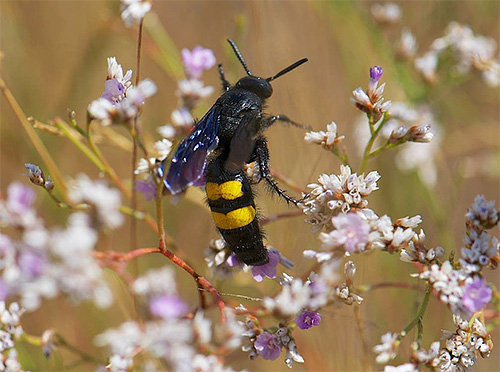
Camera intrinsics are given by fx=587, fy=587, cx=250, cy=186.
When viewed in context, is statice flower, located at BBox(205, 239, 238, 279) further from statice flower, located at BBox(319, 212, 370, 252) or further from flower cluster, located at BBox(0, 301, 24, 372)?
flower cluster, located at BBox(0, 301, 24, 372)

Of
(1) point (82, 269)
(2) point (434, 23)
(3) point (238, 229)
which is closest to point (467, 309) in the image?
(3) point (238, 229)

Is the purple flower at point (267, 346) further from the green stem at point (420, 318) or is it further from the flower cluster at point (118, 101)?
the flower cluster at point (118, 101)

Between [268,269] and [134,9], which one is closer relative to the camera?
[268,269]

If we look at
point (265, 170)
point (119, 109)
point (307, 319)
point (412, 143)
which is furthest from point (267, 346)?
point (412, 143)

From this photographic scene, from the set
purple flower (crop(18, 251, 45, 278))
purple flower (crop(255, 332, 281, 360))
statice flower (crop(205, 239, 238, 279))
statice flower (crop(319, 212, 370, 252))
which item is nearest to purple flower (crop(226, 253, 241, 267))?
statice flower (crop(205, 239, 238, 279))

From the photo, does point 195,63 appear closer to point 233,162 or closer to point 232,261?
point 233,162
